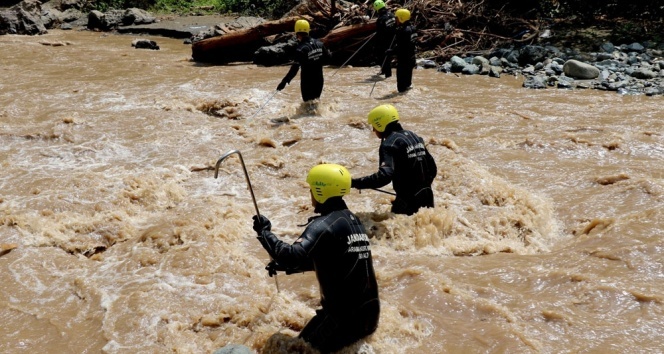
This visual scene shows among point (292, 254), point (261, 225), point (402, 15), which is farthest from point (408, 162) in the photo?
point (402, 15)

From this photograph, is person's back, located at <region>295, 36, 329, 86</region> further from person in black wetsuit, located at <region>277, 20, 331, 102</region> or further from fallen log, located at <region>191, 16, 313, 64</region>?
fallen log, located at <region>191, 16, 313, 64</region>

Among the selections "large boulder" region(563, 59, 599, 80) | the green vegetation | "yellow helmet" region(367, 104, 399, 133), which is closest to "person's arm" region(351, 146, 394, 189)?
"yellow helmet" region(367, 104, 399, 133)

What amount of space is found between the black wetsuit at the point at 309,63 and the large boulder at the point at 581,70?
5.87 metres

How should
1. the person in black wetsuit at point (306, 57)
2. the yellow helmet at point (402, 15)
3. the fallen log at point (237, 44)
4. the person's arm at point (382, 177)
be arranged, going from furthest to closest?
1. the fallen log at point (237, 44)
2. the yellow helmet at point (402, 15)
3. the person in black wetsuit at point (306, 57)
4. the person's arm at point (382, 177)

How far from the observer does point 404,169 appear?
6098mm

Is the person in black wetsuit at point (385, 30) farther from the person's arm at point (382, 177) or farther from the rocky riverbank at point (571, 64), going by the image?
the person's arm at point (382, 177)

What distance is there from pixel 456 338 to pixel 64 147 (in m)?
7.47

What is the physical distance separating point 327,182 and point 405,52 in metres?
8.59

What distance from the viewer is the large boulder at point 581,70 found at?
12.9 m

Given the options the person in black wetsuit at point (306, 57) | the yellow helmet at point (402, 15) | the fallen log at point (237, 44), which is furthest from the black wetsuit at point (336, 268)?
the fallen log at point (237, 44)

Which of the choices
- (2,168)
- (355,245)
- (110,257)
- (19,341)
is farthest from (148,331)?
(2,168)

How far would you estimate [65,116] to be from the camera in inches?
425

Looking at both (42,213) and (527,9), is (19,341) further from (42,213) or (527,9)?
(527,9)

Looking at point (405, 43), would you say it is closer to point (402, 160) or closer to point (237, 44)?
point (237, 44)
